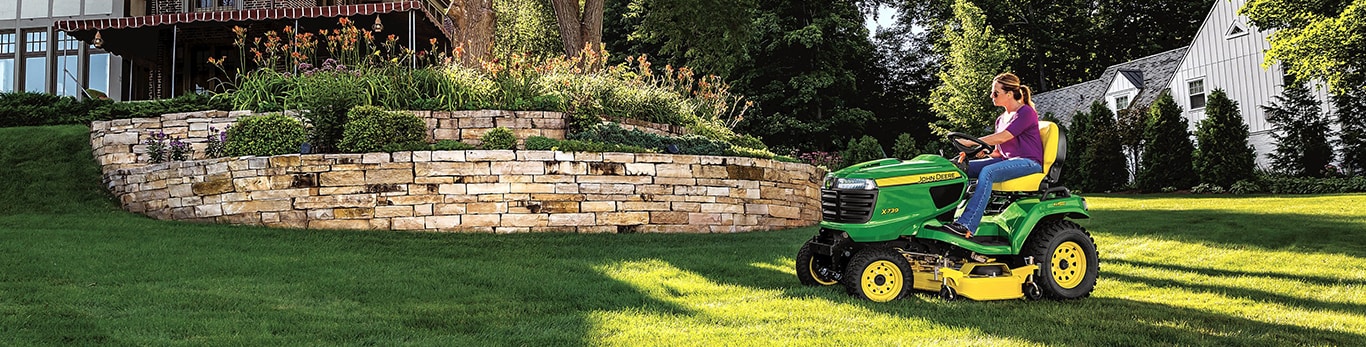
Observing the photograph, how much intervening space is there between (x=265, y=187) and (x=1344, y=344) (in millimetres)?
8783

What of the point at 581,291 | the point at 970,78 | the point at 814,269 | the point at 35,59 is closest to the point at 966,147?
the point at 814,269

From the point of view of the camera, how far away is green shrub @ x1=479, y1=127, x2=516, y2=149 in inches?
Result: 388

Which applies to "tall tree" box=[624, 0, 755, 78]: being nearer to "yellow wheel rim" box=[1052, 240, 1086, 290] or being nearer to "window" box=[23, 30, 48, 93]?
"yellow wheel rim" box=[1052, 240, 1086, 290]

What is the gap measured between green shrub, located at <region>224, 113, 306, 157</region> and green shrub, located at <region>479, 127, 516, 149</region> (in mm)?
1908

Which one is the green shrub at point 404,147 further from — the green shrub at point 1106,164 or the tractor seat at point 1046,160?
the green shrub at point 1106,164

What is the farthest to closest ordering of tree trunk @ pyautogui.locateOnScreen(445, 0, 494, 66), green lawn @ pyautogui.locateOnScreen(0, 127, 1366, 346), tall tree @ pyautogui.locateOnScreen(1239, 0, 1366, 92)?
1. tree trunk @ pyautogui.locateOnScreen(445, 0, 494, 66)
2. tall tree @ pyautogui.locateOnScreen(1239, 0, 1366, 92)
3. green lawn @ pyautogui.locateOnScreen(0, 127, 1366, 346)

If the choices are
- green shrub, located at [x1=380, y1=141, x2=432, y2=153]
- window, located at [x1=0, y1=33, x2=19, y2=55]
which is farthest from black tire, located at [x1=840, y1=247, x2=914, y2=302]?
window, located at [x1=0, y1=33, x2=19, y2=55]

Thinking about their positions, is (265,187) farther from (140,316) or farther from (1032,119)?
(1032,119)

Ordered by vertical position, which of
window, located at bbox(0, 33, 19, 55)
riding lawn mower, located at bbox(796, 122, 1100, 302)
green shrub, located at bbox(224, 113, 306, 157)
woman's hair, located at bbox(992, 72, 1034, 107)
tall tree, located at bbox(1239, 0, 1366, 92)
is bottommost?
riding lawn mower, located at bbox(796, 122, 1100, 302)

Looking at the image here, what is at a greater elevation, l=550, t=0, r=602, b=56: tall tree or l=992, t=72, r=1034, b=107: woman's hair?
l=550, t=0, r=602, b=56: tall tree

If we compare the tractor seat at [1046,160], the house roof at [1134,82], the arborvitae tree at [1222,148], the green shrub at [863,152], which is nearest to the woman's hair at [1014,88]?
the tractor seat at [1046,160]

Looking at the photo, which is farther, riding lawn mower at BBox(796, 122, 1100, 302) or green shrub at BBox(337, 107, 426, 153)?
green shrub at BBox(337, 107, 426, 153)

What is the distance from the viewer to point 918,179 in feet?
17.3

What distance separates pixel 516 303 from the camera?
537 centimetres
